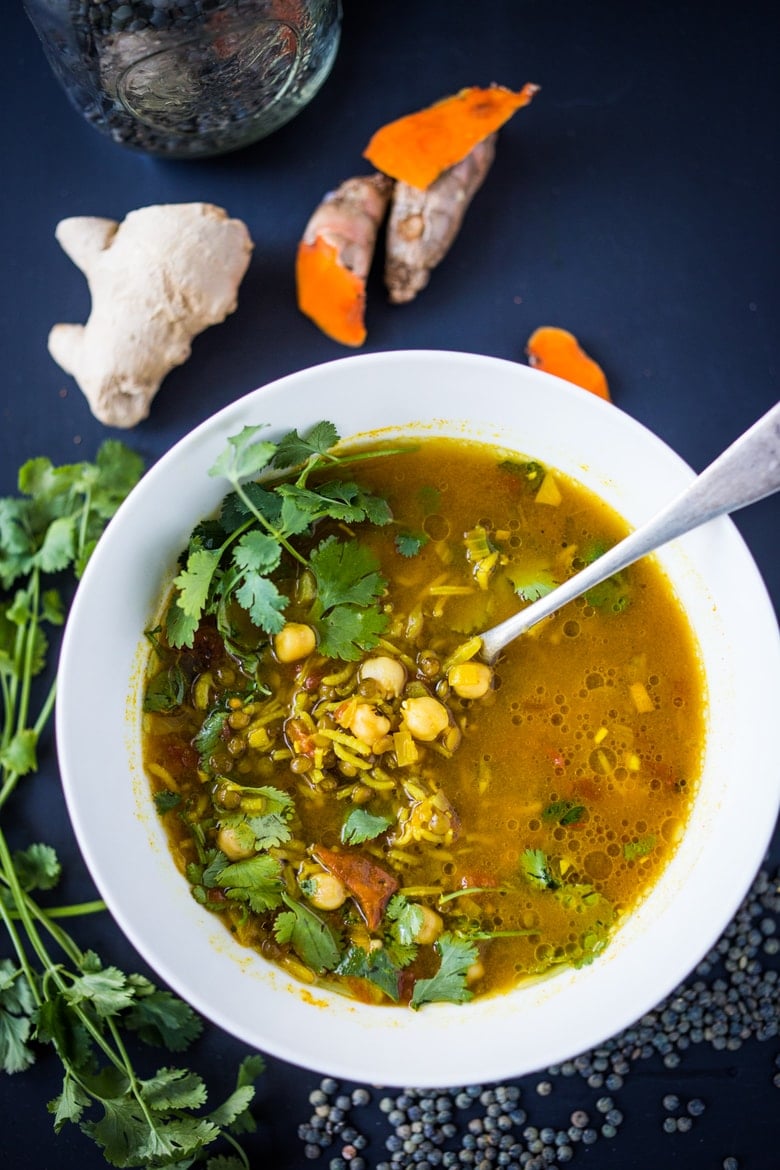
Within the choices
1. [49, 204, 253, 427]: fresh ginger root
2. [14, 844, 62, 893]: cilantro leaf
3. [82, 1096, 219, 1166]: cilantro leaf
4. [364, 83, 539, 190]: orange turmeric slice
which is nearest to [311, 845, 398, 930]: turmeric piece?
[82, 1096, 219, 1166]: cilantro leaf

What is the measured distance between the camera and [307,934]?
2543 mm

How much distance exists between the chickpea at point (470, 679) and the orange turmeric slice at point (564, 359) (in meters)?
0.91

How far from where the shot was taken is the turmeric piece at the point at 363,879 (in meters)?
2.53

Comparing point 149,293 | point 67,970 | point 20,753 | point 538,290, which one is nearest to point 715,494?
point 538,290

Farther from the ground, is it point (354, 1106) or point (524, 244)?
point (524, 244)

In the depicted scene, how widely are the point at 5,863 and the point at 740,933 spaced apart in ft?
6.55

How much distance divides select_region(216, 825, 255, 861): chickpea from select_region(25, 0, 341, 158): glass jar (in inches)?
69.7

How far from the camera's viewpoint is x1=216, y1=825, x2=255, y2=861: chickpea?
253 centimetres

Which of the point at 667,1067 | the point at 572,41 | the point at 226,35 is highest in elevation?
the point at 226,35

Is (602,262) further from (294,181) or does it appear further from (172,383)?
(172,383)

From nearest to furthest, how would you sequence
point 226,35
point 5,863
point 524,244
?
1. point 226,35
2. point 5,863
3. point 524,244

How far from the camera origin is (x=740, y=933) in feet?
9.69

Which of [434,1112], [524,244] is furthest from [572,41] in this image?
[434,1112]

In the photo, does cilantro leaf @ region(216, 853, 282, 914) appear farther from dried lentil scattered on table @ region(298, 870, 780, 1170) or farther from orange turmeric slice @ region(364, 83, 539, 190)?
orange turmeric slice @ region(364, 83, 539, 190)
